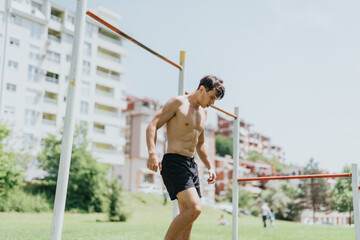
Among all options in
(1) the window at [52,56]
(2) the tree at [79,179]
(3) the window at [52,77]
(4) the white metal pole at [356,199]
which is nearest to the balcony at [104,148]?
(3) the window at [52,77]

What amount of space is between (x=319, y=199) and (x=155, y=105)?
25655 mm

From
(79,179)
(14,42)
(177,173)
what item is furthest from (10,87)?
(177,173)

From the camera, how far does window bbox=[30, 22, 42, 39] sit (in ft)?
131

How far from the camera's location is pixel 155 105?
60.3m

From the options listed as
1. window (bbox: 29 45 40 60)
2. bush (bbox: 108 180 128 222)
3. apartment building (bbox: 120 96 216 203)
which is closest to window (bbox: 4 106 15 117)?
window (bbox: 29 45 40 60)

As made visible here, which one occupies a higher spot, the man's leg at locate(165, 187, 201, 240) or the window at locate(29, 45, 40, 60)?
the window at locate(29, 45, 40, 60)

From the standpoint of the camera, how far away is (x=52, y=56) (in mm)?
41938

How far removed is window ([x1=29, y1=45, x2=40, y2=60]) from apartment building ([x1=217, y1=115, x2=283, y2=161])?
164ft

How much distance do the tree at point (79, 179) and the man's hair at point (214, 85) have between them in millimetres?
28652

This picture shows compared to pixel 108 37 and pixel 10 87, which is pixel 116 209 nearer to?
pixel 10 87

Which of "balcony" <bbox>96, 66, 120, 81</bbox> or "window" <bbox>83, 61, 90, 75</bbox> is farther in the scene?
"balcony" <bbox>96, 66, 120, 81</bbox>

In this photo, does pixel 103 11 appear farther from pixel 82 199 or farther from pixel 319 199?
pixel 319 199

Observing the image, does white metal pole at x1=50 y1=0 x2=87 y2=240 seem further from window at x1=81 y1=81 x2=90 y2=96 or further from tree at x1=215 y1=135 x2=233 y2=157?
tree at x1=215 y1=135 x2=233 y2=157

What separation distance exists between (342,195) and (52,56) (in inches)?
1397
